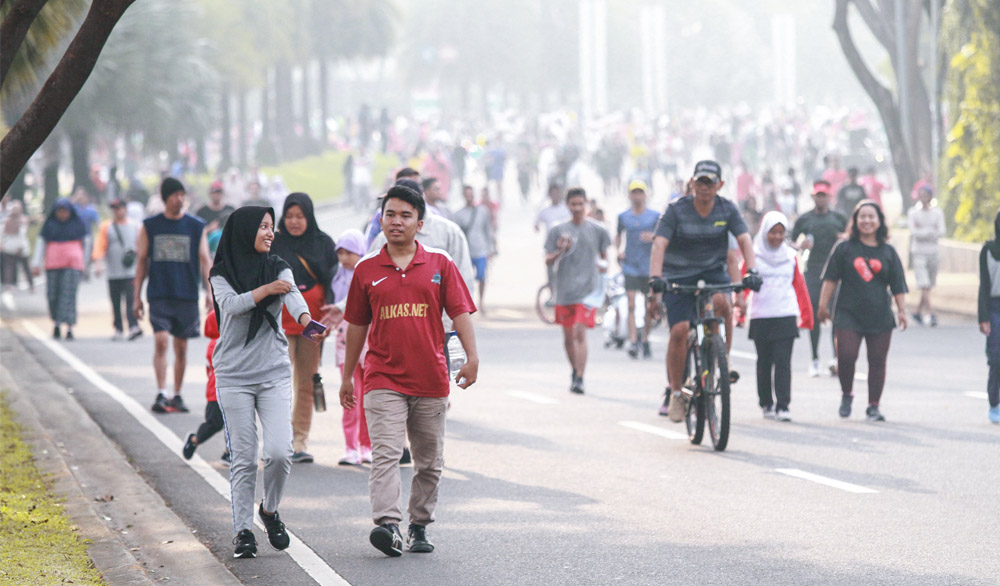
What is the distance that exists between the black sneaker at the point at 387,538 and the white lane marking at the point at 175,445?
0.24m

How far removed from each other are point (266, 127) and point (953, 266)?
43784 mm

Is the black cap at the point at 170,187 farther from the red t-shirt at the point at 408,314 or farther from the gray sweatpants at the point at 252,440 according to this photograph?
the red t-shirt at the point at 408,314

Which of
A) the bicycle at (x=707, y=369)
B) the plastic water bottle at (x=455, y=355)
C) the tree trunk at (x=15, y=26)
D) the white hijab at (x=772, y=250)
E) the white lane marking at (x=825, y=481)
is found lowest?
the white lane marking at (x=825, y=481)

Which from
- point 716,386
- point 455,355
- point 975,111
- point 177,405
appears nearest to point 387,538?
point 455,355

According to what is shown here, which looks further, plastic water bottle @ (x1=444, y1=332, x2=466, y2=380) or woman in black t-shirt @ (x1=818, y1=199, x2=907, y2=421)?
woman in black t-shirt @ (x1=818, y1=199, x2=907, y2=421)

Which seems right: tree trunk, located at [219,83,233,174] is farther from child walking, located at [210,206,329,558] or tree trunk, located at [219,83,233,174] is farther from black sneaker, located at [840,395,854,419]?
child walking, located at [210,206,329,558]

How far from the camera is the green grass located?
732 centimetres

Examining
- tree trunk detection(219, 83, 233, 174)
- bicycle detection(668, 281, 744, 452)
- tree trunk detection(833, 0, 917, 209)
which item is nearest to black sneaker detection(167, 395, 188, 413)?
bicycle detection(668, 281, 744, 452)

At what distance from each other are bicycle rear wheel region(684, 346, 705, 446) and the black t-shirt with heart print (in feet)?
6.22

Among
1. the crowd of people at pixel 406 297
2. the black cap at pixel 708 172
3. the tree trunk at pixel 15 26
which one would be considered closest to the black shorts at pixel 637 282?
the crowd of people at pixel 406 297

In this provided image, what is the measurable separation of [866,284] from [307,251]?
4513 millimetres

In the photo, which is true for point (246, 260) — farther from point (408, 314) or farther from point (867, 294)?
point (867, 294)

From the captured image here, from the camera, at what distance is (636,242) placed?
18.8m

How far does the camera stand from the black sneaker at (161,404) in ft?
44.9
